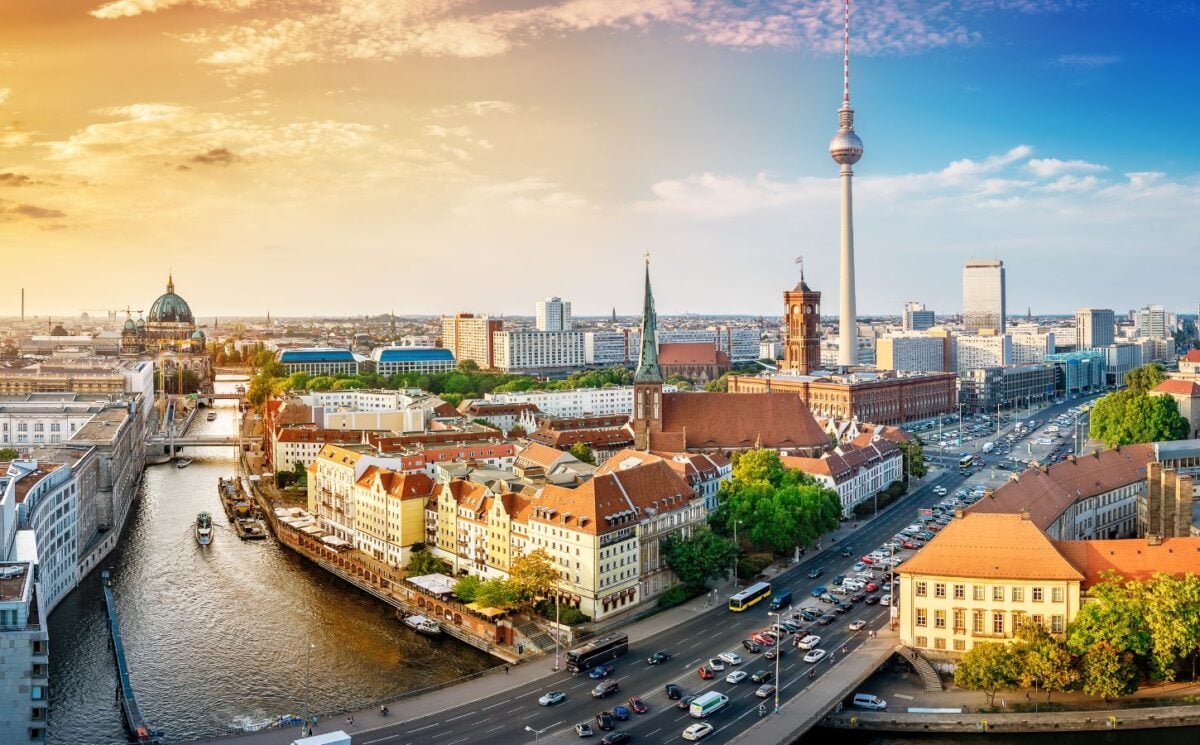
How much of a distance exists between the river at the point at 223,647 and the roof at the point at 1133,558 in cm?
2728

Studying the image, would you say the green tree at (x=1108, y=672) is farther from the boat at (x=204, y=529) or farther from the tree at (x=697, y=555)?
the boat at (x=204, y=529)

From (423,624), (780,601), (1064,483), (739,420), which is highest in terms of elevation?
(739,420)

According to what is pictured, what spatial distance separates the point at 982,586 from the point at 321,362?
156 meters

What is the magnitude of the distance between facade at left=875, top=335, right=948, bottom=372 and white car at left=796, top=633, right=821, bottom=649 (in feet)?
503

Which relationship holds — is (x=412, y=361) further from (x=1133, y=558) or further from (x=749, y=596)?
(x=1133, y=558)

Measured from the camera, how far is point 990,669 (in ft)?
122

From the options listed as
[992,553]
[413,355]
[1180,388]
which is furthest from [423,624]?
[413,355]

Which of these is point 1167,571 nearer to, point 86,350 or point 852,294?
point 852,294

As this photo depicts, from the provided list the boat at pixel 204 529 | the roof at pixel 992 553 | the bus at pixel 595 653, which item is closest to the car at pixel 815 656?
the roof at pixel 992 553

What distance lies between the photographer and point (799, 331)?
409 feet

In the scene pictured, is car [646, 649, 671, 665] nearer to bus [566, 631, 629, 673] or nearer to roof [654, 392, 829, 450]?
bus [566, 631, 629, 673]

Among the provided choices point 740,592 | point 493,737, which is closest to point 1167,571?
point 740,592

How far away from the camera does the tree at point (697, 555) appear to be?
50.8 metres

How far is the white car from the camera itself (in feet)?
140
